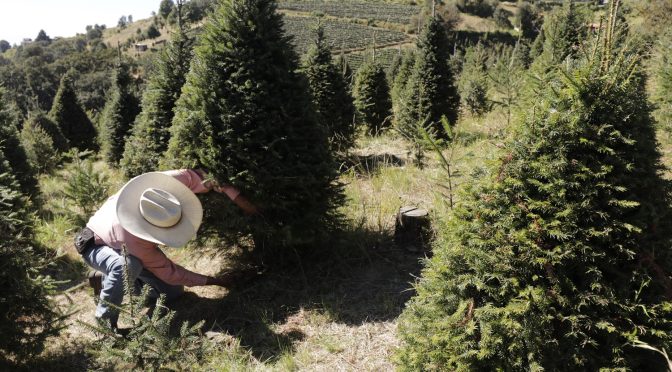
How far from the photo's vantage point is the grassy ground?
11.8 ft

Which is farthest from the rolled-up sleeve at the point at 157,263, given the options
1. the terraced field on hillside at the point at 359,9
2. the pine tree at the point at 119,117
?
the terraced field on hillside at the point at 359,9

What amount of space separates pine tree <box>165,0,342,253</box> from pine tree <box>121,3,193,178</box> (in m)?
1.80

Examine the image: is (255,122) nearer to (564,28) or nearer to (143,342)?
(143,342)

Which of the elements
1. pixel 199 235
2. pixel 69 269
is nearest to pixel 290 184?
pixel 199 235

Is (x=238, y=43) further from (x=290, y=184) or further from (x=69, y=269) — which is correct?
(x=69, y=269)

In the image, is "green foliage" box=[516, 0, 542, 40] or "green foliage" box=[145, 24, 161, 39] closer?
"green foliage" box=[516, 0, 542, 40]

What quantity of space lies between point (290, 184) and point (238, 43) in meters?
1.59

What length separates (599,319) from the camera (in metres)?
2.10

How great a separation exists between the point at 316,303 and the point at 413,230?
4.91ft

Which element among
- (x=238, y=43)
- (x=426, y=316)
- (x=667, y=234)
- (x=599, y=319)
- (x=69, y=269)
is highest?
(x=238, y=43)

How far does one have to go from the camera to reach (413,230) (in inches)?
199

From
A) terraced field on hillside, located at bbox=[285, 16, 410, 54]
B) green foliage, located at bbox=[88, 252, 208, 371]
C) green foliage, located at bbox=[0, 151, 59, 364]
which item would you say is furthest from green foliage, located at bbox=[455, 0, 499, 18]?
green foliage, located at bbox=[88, 252, 208, 371]

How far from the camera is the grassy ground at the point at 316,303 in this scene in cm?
359

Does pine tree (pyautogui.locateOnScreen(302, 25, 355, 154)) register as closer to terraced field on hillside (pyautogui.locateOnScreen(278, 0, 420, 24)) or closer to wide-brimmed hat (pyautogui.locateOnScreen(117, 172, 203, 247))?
wide-brimmed hat (pyautogui.locateOnScreen(117, 172, 203, 247))
